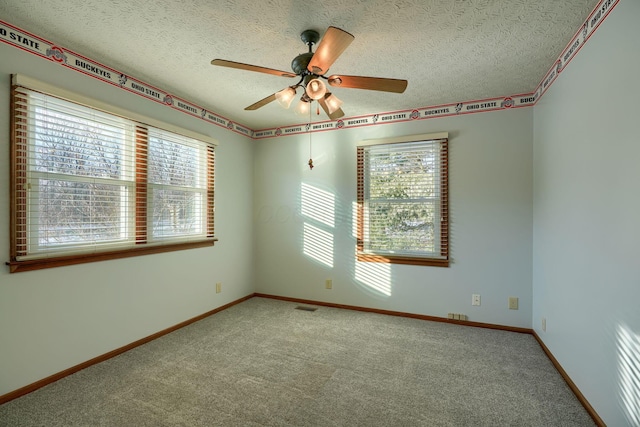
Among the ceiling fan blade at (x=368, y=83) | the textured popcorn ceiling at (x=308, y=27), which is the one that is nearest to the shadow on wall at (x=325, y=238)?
the textured popcorn ceiling at (x=308, y=27)

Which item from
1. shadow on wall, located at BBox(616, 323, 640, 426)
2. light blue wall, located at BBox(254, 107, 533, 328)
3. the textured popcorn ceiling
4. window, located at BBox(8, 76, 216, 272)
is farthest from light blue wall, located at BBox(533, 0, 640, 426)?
window, located at BBox(8, 76, 216, 272)

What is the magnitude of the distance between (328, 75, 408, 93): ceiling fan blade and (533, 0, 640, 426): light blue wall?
112cm

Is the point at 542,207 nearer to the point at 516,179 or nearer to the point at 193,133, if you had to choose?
the point at 516,179

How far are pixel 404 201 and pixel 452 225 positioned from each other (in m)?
0.60

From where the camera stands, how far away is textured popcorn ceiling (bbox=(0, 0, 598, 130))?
175 centimetres

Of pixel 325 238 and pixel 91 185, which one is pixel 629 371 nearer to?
pixel 325 238

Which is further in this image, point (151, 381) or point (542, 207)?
point (542, 207)

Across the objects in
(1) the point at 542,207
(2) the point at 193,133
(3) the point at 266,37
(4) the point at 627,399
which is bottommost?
(4) the point at 627,399

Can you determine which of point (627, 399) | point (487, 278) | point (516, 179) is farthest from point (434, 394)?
point (516, 179)

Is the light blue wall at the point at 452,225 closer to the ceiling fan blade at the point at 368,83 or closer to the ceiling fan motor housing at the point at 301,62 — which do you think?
the ceiling fan blade at the point at 368,83

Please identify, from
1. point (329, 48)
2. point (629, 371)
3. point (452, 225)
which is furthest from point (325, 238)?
point (629, 371)

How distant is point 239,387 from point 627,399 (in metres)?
2.23

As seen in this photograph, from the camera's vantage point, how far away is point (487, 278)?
10.6 feet

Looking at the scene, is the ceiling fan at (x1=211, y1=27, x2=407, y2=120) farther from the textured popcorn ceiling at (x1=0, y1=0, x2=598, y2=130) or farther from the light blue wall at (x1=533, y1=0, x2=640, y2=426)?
the light blue wall at (x1=533, y1=0, x2=640, y2=426)
